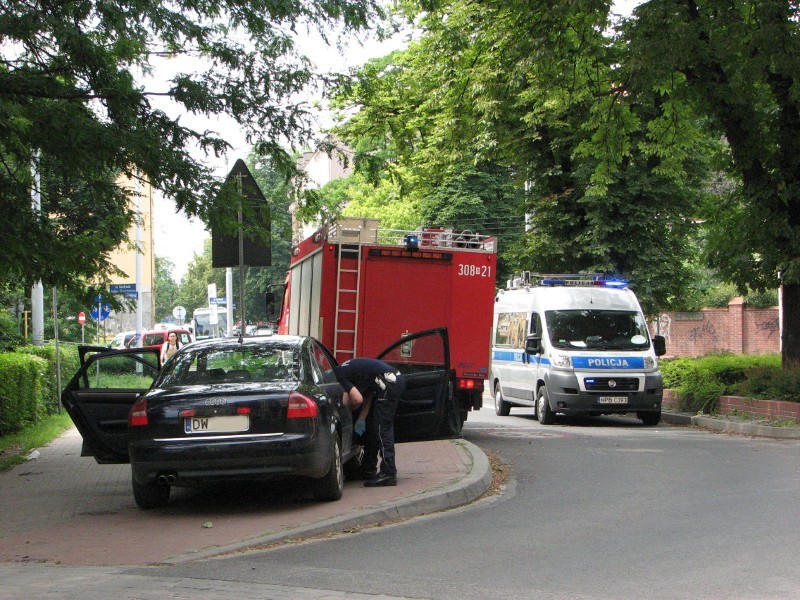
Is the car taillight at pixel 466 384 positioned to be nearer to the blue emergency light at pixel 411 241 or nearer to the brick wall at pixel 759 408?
the blue emergency light at pixel 411 241

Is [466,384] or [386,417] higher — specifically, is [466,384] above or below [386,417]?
above

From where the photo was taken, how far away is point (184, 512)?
32.6 ft

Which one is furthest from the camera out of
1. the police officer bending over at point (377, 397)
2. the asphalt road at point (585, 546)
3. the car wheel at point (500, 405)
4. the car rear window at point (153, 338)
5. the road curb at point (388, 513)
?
the car rear window at point (153, 338)

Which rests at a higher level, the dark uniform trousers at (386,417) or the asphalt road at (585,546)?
the dark uniform trousers at (386,417)

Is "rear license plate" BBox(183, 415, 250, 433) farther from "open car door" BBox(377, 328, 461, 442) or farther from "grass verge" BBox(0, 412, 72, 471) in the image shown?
"grass verge" BBox(0, 412, 72, 471)

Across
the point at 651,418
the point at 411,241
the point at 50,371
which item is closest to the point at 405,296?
the point at 411,241

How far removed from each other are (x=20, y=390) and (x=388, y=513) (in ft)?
34.1

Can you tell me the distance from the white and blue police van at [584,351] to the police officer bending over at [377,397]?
938cm

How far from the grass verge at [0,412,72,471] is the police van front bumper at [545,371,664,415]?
8.96 m

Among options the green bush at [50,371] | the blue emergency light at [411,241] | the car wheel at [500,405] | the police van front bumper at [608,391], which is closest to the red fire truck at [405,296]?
the blue emergency light at [411,241]

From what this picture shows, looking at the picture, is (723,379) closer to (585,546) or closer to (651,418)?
(651,418)

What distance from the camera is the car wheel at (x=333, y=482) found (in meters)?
9.73

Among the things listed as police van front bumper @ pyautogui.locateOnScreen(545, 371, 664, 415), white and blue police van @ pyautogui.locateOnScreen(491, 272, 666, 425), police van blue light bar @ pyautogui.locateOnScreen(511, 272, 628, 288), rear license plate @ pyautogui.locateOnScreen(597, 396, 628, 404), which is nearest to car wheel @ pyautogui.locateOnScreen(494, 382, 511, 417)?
white and blue police van @ pyautogui.locateOnScreen(491, 272, 666, 425)

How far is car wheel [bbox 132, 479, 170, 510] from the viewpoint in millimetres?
9789
